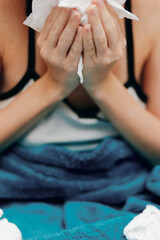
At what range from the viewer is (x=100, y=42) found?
685 millimetres

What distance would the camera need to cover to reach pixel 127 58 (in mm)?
884

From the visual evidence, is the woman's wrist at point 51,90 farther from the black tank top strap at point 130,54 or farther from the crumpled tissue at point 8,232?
the crumpled tissue at point 8,232

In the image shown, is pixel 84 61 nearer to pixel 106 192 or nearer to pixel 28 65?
pixel 28 65

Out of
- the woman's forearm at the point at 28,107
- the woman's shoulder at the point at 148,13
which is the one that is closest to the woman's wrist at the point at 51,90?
the woman's forearm at the point at 28,107

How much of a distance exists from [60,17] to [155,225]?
0.40 m

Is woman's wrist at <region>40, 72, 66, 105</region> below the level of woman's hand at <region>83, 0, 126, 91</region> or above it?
below

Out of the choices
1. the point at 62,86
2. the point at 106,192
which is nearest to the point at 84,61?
the point at 62,86

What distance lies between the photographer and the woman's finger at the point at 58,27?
0.66 m

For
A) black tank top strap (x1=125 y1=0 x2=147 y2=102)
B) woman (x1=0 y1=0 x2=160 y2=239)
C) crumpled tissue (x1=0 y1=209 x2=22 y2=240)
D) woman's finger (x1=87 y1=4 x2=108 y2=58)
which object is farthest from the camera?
black tank top strap (x1=125 y1=0 x2=147 y2=102)

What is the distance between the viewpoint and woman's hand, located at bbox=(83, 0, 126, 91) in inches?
26.0

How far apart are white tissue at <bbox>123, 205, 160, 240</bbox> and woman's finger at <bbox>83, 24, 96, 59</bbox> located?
32 cm

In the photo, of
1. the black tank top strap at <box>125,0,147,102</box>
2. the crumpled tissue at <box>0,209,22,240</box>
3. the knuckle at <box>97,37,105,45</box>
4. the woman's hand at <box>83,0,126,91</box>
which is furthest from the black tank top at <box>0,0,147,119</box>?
the crumpled tissue at <box>0,209,22,240</box>

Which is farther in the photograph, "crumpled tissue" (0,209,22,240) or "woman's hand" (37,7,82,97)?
"woman's hand" (37,7,82,97)

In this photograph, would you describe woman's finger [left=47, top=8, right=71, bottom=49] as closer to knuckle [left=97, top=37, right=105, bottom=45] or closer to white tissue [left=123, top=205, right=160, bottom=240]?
knuckle [left=97, top=37, right=105, bottom=45]
